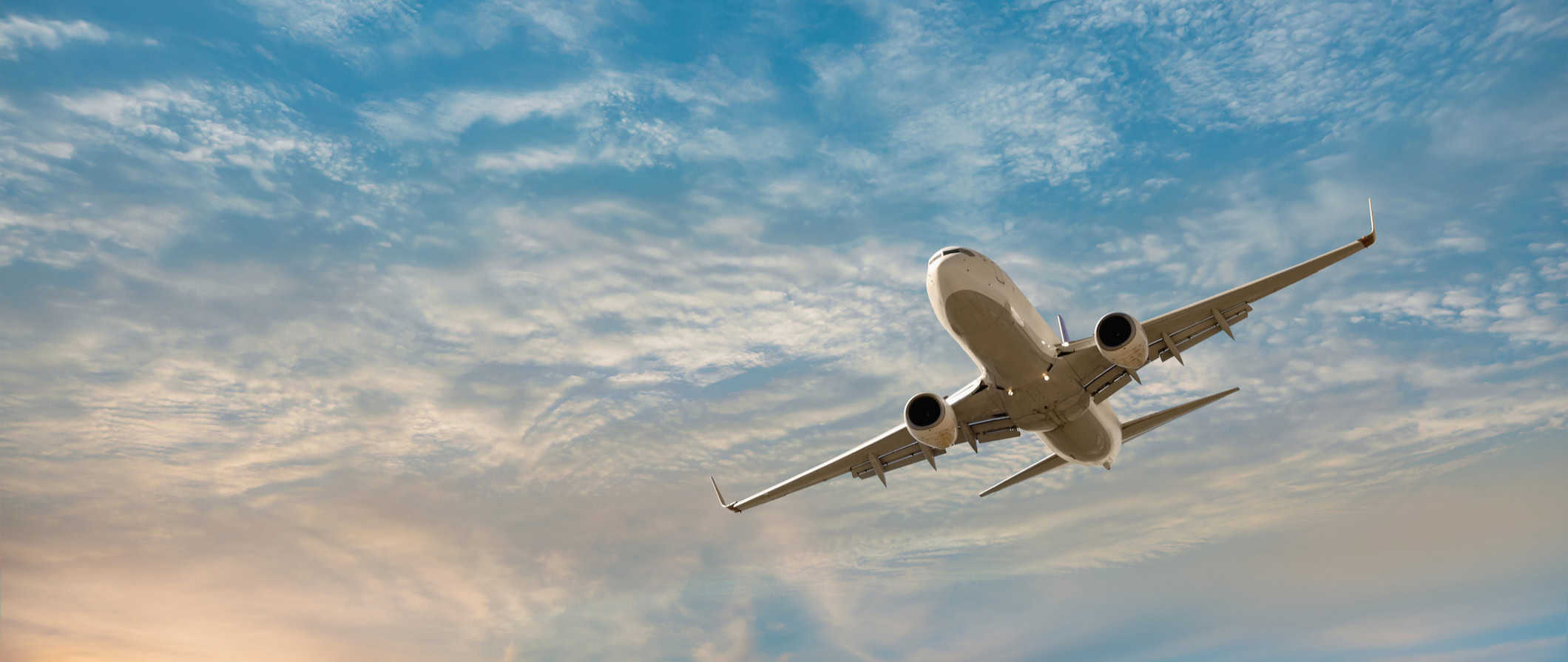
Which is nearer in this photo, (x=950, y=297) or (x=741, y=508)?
(x=950, y=297)

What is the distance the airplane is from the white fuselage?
4 centimetres

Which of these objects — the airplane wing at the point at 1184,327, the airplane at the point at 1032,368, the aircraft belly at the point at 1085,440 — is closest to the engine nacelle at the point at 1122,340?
the airplane at the point at 1032,368

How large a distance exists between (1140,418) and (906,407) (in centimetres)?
1243

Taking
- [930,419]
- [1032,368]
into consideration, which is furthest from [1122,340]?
[930,419]

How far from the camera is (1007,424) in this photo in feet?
118

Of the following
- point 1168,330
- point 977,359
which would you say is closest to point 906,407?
point 977,359

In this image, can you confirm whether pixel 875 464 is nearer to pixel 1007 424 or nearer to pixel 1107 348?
pixel 1007 424

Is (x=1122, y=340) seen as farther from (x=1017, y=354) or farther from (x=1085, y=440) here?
(x=1085, y=440)

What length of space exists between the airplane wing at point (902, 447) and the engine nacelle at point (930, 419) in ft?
7.00

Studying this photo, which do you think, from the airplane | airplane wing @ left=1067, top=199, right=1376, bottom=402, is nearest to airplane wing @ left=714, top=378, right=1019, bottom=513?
the airplane

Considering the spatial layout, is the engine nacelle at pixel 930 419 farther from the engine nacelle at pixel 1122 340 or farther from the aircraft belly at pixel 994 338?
the engine nacelle at pixel 1122 340

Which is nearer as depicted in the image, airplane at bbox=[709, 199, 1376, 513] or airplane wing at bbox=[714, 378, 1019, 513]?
airplane at bbox=[709, 199, 1376, 513]

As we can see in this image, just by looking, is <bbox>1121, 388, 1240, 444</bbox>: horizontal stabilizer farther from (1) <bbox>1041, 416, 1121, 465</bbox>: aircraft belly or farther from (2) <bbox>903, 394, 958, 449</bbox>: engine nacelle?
(2) <bbox>903, 394, 958, 449</bbox>: engine nacelle

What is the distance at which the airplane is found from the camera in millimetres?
29719
